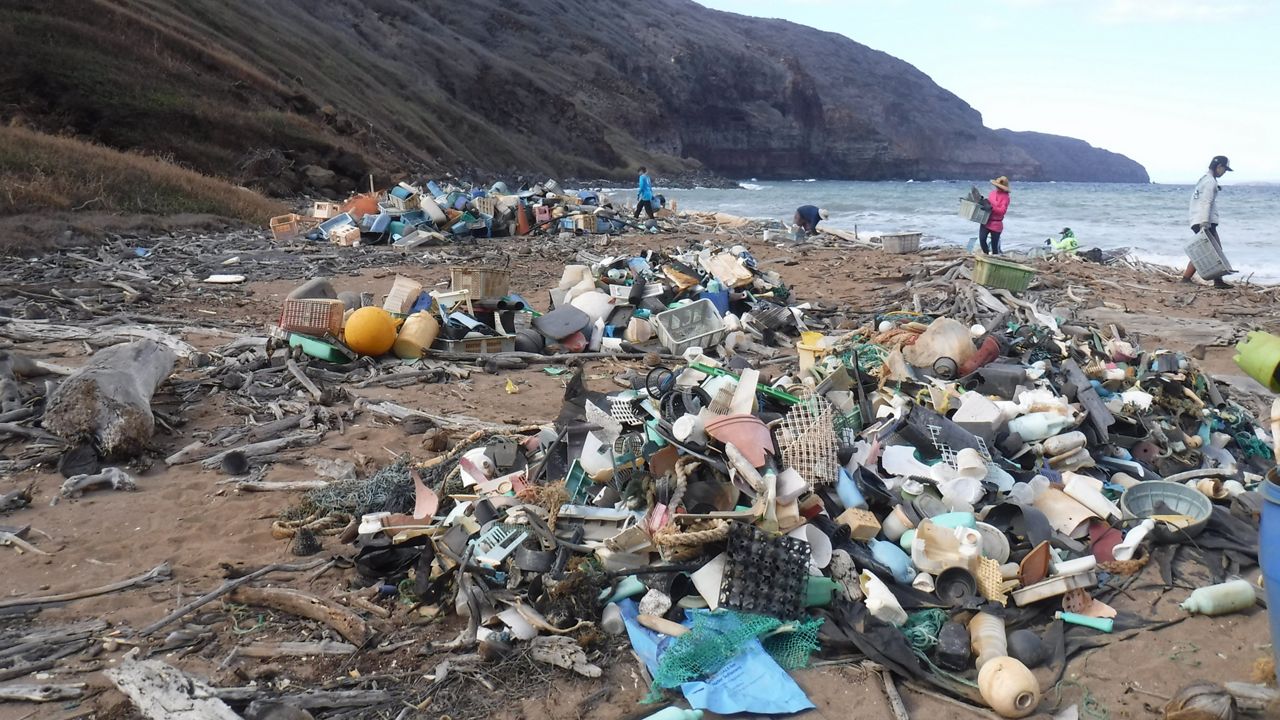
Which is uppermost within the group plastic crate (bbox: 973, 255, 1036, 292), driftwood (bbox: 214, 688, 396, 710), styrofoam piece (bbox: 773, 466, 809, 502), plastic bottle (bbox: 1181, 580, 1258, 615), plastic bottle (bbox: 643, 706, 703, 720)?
plastic crate (bbox: 973, 255, 1036, 292)

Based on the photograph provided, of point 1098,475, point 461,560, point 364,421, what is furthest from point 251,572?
point 1098,475

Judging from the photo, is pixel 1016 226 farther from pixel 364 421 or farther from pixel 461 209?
pixel 364 421

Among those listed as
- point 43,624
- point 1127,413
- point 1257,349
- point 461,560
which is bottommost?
point 43,624

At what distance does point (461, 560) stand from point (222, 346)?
15.3 feet

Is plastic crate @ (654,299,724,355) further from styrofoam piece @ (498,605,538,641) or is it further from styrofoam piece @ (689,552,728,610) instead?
styrofoam piece @ (498,605,538,641)

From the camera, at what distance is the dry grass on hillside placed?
11.7m

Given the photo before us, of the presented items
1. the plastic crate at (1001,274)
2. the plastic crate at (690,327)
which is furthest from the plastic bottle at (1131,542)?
the plastic crate at (1001,274)

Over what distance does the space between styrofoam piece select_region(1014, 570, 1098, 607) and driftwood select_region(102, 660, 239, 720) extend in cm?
301

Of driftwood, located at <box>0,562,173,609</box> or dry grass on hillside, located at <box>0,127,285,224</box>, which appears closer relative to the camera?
driftwood, located at <box>0,562,173,609</box>

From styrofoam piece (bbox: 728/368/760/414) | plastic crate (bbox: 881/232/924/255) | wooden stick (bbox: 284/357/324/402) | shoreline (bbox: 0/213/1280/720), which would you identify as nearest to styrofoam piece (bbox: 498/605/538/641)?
shoreline (bbox: 0/213/1280/720)

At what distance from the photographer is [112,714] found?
2385 millimetres

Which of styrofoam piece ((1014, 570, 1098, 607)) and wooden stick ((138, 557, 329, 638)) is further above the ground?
styrofoam piece ((1014, 570, 1098, 607))

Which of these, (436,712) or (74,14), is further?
(74,14)

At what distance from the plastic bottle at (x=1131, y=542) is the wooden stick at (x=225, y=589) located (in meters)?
3.67
